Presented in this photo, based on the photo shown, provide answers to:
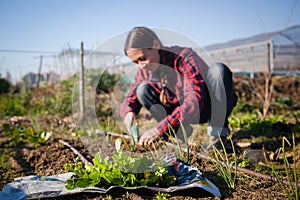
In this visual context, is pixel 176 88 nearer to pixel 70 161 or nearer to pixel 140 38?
pixel 140 38

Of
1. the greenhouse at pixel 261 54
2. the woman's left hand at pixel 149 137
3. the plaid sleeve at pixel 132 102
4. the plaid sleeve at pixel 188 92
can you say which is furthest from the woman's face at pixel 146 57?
the greenhouse at pixel 261 54

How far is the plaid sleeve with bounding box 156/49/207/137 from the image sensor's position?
6.94ft

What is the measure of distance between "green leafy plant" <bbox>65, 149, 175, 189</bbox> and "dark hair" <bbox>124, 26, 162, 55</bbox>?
40.7 inches

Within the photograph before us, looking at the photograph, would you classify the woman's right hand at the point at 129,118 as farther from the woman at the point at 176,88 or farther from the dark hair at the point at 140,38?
the dark hair at the point at 140,38

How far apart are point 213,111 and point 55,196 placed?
154 centimetres

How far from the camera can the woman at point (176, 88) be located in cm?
216

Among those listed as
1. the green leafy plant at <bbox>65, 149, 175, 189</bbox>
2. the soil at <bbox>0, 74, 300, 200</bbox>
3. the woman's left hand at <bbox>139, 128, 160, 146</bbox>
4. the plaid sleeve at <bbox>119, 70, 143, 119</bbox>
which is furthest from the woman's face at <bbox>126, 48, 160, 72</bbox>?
the green leafy plant at <bbox>65, 149, 175, 189</bbox>

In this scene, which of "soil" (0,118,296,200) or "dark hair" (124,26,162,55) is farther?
"dark hair" (124,26,162,55)

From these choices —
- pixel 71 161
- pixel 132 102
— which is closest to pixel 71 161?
pixel 71 161

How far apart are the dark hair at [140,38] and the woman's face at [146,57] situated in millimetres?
36

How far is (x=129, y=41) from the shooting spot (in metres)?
2.28

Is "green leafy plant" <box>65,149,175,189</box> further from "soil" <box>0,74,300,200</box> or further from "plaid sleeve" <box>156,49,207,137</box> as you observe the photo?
"plaid sleeve" <box>156,49,207,137</box>

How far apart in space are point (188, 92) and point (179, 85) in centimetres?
29

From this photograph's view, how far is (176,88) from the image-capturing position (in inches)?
99.7
